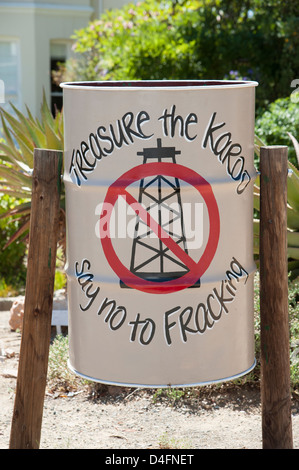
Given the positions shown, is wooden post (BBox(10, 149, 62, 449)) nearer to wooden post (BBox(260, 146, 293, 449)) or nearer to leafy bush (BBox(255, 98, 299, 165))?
wooden post (BBox(260, 146, 293, 449))

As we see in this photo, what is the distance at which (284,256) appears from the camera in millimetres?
2611

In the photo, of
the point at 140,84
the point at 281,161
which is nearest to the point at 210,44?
the point at 140,84

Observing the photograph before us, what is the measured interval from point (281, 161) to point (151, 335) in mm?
805

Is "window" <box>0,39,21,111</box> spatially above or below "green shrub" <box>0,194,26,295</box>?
above

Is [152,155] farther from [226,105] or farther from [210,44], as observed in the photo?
[210,44]

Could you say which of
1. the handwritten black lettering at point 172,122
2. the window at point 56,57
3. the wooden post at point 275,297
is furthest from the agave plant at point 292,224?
the window at point 56,57

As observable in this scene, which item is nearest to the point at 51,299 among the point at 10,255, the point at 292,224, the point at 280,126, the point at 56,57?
the point at 292,224

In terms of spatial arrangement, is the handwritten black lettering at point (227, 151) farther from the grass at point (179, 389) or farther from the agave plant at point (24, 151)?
the agave plant at point (24, 151)

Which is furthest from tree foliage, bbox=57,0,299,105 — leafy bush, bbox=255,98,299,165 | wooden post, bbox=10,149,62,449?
wooden post, bbox=10,149,62,449

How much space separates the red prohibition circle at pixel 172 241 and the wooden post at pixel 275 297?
31 centimetres

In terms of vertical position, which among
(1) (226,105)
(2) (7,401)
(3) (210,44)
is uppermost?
(3) (210,44)

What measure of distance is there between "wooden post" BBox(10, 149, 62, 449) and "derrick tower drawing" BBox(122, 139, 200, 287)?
406 mm

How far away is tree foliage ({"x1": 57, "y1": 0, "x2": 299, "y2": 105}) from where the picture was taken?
335 inches

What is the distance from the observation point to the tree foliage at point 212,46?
8.51 meters
